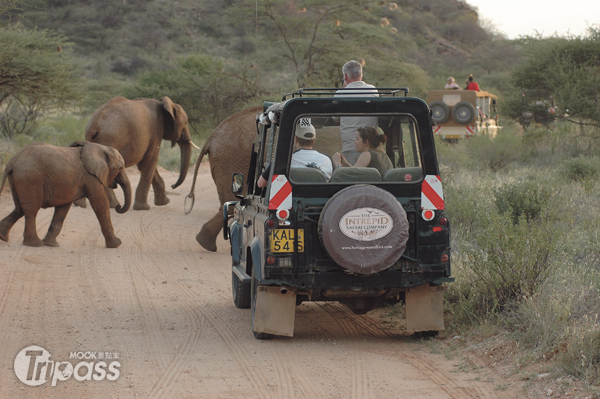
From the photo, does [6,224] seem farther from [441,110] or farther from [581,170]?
[441,110]

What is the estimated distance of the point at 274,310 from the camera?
18.5 ft

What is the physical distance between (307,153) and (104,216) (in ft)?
18.3

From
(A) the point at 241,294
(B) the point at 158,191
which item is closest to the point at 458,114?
(B) the point at 158,191

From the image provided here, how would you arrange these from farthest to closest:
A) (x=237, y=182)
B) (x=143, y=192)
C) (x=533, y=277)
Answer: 1. (x=143, y=192)
2. (x=237, y=182)
3. (x=533, y=277)

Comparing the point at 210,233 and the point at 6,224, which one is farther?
the point at 210,233

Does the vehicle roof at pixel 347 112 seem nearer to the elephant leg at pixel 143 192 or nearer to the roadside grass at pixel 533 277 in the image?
the roadside grass at pixel 533 277

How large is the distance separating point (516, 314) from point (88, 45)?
5604 centimetres

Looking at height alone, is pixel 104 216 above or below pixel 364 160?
below

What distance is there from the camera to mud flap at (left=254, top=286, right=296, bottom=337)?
5.59 meters

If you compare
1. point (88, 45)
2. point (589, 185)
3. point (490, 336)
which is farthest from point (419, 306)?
point (88, 45)

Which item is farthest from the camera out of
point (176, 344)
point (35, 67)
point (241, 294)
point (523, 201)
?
point (35, 67)

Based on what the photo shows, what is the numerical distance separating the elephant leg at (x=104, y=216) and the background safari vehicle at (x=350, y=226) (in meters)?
5.17

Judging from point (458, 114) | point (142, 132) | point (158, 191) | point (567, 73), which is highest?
point (567, 73)

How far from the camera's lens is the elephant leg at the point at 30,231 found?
32.4 ft
